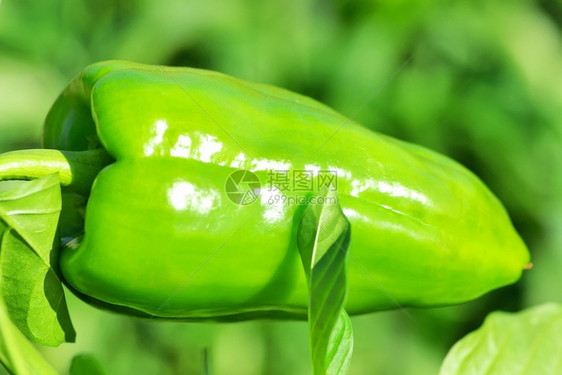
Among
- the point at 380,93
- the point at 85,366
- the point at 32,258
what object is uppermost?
the point at 32,258

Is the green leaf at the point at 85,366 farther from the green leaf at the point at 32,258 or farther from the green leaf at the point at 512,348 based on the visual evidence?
the green leaf at the point at 512,348

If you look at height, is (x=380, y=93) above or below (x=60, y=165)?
below

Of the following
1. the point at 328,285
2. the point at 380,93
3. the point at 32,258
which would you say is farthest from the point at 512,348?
the point at 380,93

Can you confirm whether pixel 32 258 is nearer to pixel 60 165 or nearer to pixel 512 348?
pixel 60 165

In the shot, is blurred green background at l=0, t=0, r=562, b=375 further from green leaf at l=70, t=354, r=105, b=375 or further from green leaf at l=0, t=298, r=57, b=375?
green leaf at l=0, t=298, r=57, b=375

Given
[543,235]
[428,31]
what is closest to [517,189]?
[543,235]

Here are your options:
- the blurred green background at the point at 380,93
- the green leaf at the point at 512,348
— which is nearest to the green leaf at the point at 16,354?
the green leaf at the point at 512,348
